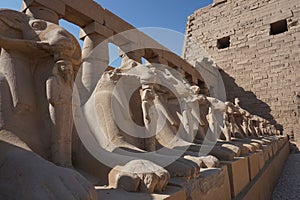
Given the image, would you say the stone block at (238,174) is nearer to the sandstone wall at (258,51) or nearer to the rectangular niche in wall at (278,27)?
the sandstone wall at (258,51)

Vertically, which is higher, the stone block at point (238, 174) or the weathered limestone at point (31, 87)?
the weathered limestone at point (31, 87)

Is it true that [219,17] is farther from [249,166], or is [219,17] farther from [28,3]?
[249,166]

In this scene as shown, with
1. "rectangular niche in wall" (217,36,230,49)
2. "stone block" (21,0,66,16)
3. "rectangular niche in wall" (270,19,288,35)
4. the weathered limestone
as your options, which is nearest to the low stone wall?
the weathered limestone

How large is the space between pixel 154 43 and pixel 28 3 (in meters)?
4.70

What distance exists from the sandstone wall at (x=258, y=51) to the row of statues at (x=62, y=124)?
10.8 m

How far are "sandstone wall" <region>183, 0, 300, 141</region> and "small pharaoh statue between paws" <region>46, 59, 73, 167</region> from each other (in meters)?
11.7

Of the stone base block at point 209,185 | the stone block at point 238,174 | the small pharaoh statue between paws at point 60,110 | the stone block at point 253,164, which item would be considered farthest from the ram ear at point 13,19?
the stone block at point 253,164

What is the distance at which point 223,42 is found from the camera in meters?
14.0

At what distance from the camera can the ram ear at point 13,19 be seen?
5.22 feet

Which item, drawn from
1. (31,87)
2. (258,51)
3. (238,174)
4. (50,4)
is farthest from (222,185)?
(258,51)

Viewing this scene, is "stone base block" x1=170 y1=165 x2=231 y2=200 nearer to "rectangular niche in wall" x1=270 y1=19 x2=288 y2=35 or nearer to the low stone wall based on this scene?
the low stone wall

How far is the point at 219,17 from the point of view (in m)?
13.7

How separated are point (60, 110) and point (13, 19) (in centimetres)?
68

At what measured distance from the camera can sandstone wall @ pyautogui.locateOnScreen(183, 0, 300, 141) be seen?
37.9 ft
